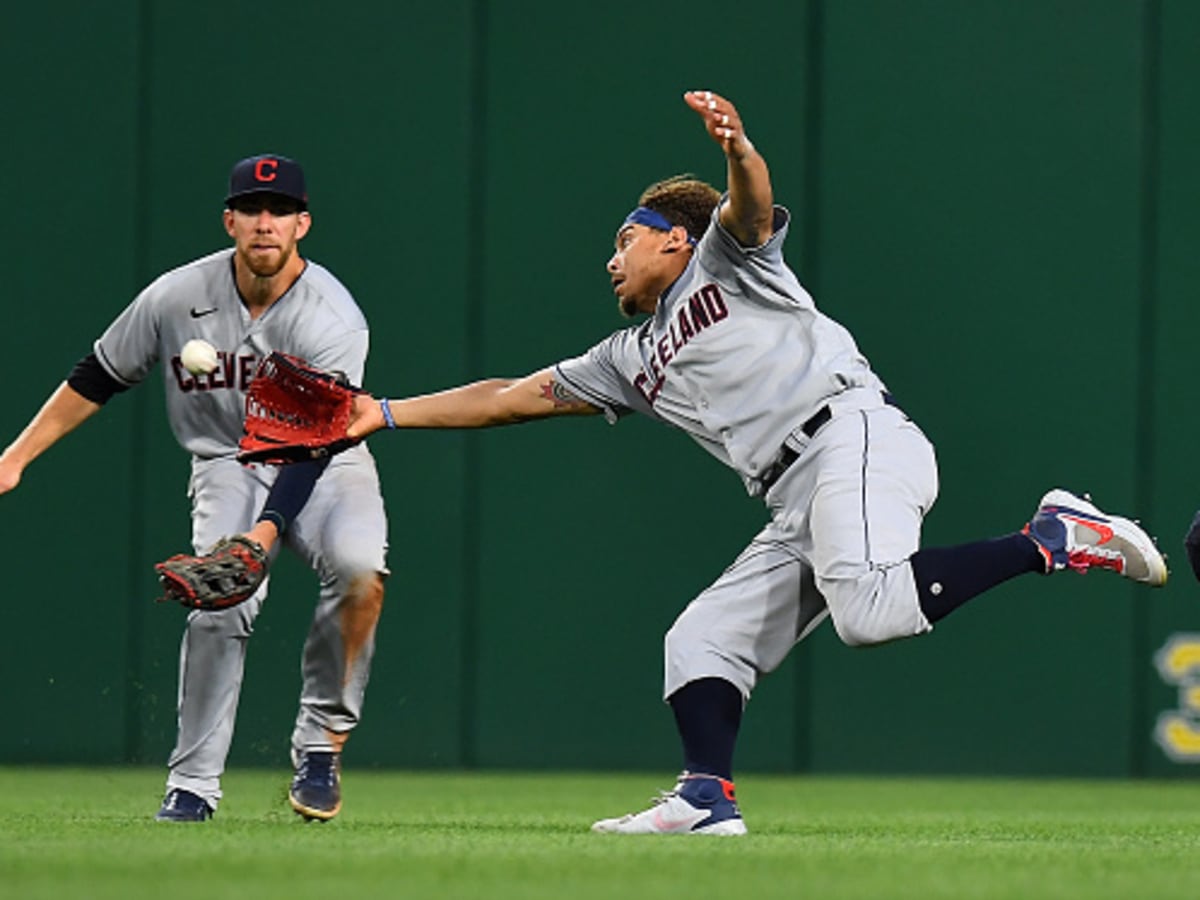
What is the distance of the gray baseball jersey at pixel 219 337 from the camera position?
5832mm

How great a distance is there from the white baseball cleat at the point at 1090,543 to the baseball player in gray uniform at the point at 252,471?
65.9 inches

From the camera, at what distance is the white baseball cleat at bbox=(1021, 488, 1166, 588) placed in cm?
507

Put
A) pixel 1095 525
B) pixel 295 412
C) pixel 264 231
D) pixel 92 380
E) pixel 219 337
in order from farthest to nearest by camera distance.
→ pixel 92 380 < pixel 219 337 < pixel 264 231 < pixel 295 412 < pixel 1095 525

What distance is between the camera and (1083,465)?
877cm

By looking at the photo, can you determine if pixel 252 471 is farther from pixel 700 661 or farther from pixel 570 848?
pixel 570 848

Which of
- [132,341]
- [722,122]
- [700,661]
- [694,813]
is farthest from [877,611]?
[132,341]

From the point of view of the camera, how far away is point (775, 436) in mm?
5281

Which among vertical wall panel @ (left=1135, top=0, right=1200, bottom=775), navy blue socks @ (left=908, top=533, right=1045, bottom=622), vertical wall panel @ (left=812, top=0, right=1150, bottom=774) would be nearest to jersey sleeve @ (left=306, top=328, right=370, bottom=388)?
navy blue socks @ (left=908, top=533, right=1045, bottom=622)

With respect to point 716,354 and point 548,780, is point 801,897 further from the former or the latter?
point 548,780

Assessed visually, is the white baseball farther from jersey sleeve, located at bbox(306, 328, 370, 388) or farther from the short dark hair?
the short dark hair

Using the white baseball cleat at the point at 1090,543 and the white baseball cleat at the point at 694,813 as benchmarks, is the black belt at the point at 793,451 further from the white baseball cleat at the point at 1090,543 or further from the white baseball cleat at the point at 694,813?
the white baseball cleat at the point at 694,813

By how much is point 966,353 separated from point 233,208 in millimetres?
3846

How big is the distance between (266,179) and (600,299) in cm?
329

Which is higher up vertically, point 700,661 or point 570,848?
point 700,661
